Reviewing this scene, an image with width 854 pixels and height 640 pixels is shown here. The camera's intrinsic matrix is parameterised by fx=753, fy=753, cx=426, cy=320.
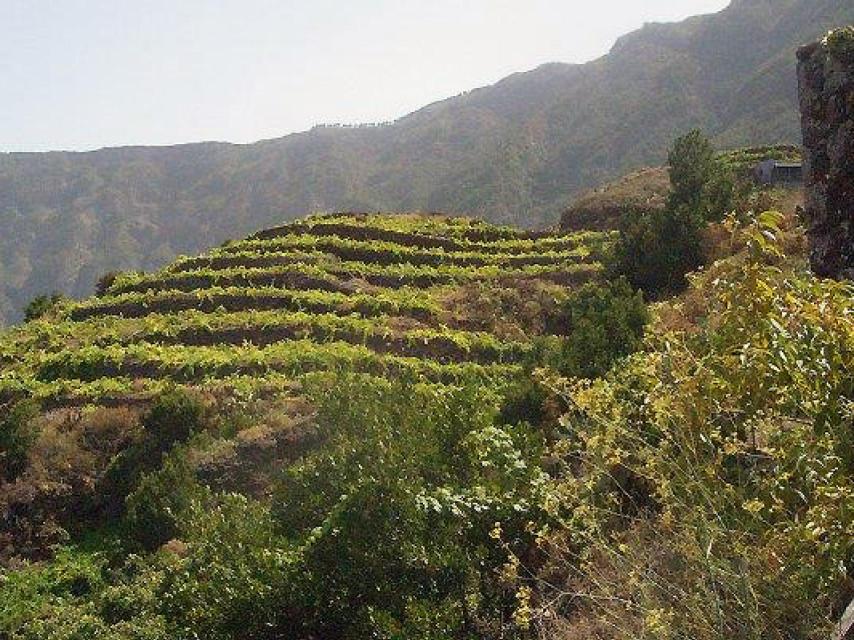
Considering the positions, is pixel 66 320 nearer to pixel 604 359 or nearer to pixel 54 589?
pixel 54 589

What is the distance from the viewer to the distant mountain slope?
409 feet

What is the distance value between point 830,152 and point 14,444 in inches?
653

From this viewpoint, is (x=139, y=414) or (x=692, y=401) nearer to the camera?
(x=692, y=401)

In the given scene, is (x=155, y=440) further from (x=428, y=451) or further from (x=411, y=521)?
(x=411, y=521)

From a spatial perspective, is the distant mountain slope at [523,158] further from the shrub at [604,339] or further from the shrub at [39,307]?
the shrub at [604,339]

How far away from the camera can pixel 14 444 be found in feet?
53.2

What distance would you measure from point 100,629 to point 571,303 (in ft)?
45.5

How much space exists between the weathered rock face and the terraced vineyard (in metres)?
13.9

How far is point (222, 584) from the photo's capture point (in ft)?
25.0

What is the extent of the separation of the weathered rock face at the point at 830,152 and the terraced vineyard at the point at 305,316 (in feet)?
45.6

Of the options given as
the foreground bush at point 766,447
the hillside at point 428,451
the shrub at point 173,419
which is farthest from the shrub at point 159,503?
the foreground bush at point 766,447

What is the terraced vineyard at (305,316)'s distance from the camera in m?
19.9

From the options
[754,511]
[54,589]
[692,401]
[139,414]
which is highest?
[692,401]

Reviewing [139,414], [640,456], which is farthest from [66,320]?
[640,456]
